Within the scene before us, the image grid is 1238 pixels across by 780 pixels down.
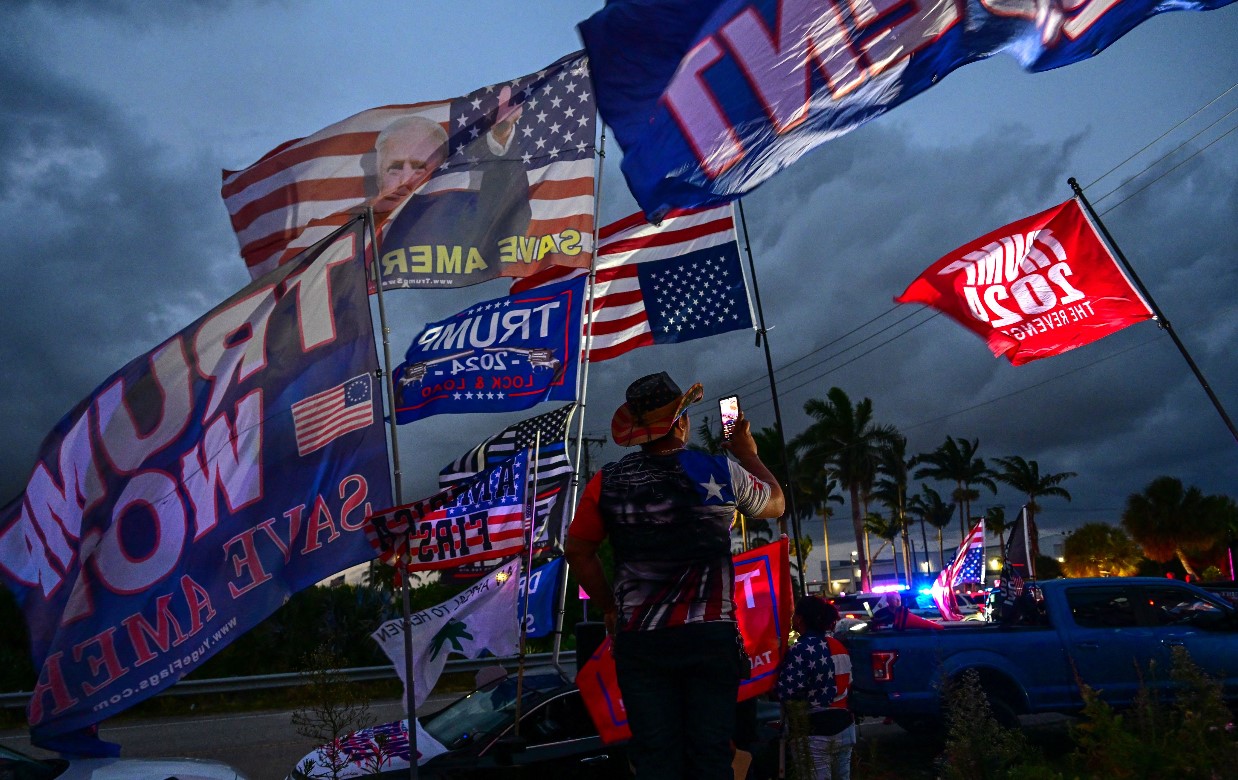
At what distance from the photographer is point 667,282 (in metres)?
10.9

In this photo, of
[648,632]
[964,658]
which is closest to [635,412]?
[648,632]

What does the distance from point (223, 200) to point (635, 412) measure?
18.9 feet

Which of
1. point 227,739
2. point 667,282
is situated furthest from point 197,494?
point 227,739

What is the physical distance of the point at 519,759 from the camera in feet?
19.4

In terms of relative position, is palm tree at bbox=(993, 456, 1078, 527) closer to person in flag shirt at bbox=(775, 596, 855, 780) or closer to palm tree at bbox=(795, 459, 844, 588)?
palm tree at bbox=(795, 459, 844, 588)

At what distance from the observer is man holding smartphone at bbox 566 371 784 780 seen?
10.3 ft

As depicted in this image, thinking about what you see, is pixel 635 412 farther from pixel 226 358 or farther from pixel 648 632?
pixel 226 358

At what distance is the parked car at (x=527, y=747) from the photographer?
229 inches

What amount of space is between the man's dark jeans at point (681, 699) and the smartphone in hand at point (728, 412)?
106 cm

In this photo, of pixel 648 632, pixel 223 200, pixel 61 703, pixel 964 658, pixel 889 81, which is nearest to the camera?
pixel 648 632

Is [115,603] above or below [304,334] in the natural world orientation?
below

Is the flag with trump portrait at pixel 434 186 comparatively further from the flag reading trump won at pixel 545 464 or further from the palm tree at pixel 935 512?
the palm tree at pixel 935 512

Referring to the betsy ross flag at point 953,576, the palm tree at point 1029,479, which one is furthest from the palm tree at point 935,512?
the betsy ross flag at point 953,576

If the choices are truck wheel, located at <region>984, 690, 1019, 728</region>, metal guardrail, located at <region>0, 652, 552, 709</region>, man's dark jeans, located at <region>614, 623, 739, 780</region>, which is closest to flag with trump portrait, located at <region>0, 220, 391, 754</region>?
man's dark jeans, located at <region>614, 623, 739, 780</region>
